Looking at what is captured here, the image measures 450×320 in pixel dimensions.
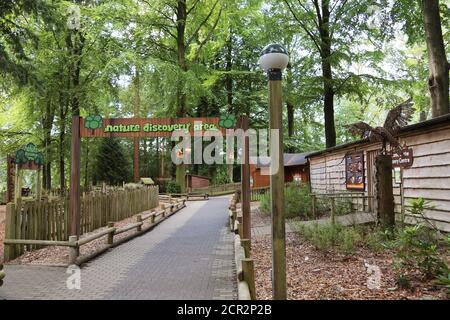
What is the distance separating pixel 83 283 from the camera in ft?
23.3

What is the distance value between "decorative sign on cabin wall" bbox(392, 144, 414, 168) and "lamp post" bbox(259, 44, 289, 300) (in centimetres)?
690

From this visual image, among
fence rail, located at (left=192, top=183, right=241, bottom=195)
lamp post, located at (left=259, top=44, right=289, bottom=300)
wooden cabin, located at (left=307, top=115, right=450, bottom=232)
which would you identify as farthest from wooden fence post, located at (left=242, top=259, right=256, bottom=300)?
fence rail, located at (left=192, top=183, right=241, bottom=195)

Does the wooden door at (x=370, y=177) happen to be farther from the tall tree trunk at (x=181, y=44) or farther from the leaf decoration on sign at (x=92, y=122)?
the tall tree trunk at (x=181, y=44)

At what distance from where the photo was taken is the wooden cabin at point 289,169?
29297 mm

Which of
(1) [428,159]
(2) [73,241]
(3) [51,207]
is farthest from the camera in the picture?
(3) [51,207]

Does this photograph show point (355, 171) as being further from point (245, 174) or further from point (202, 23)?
point (202, 23)

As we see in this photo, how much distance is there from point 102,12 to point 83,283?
20219 millimetres

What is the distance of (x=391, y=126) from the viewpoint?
967 cm

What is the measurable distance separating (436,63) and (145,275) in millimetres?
10442

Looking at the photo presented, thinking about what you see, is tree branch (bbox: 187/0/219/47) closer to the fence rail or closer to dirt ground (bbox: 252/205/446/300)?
the fence rail

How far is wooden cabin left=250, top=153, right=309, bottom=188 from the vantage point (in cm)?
2930

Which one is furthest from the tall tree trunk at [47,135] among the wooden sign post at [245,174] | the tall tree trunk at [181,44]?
the wooden sign post at [245,174]
